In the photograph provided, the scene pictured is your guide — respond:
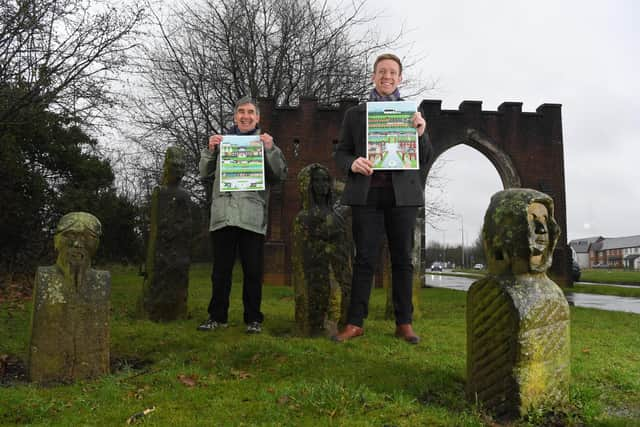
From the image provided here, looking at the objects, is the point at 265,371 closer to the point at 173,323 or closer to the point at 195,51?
the point at 173,323

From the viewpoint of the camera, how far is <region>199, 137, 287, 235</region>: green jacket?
5.45 m

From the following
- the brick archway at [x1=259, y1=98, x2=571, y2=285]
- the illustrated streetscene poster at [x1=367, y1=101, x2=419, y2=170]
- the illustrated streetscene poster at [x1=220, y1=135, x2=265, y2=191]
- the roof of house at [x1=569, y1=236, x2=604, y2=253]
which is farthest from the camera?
the roof of house at [x1=569, y1=236, x2=604, y2=253]

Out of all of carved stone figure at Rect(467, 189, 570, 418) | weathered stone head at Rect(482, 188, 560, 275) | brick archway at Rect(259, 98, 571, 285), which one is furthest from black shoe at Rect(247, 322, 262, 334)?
brick archway at Rect(259, 98, 571, 285)

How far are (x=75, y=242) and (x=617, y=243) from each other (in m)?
92.8

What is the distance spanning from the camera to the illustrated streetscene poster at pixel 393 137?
4434mm

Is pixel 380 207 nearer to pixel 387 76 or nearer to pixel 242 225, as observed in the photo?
pixel 387 76

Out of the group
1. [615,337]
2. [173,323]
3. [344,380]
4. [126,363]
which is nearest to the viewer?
[344,380]

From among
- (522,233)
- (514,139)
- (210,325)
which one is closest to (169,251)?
(210,325)

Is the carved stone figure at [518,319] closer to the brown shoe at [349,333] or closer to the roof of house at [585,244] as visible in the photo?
the brown shoe at [349,333]

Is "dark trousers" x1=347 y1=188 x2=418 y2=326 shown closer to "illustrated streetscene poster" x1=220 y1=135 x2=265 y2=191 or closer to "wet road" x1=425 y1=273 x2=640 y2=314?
"illustrated streetscene poster" x1=220 y1=135 x2=265 y2=191

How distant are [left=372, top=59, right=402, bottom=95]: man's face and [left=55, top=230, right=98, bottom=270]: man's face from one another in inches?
117

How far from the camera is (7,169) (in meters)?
11.7

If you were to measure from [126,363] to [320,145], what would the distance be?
13072mm

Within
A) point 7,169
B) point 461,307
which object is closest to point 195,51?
point 7,169
